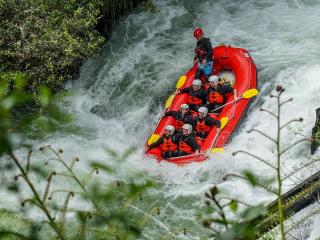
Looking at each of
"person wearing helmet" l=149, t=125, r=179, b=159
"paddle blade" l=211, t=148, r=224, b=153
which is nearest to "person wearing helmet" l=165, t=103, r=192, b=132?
"person wearing helmet" l=149, t=125, r=179, b=159

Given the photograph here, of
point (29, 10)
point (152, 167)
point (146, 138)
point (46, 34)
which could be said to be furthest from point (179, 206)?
point (29, 10)

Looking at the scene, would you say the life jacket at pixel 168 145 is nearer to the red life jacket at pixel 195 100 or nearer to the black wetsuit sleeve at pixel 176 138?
the black wetsuit sleeve at pixel 176 138

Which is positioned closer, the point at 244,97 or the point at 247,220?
the point at 247,220

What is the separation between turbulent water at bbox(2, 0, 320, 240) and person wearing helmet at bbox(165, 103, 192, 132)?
77cm

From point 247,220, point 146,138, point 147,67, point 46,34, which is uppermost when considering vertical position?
point 247,220

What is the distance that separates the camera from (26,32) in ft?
28.4

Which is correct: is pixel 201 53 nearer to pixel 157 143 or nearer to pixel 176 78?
pixel 176 78

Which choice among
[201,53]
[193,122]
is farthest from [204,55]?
[193,122]

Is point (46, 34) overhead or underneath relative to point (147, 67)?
overhead

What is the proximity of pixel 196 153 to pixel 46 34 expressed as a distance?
3220mm

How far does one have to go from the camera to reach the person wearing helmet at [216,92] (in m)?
8.88

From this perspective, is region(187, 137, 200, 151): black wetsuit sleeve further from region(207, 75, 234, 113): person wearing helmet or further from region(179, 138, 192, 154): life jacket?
region(207, 75, 234, 113): person wearing helmet

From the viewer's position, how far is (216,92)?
887cm

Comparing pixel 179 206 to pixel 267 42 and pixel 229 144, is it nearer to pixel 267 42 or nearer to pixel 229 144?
pixel 229 144
